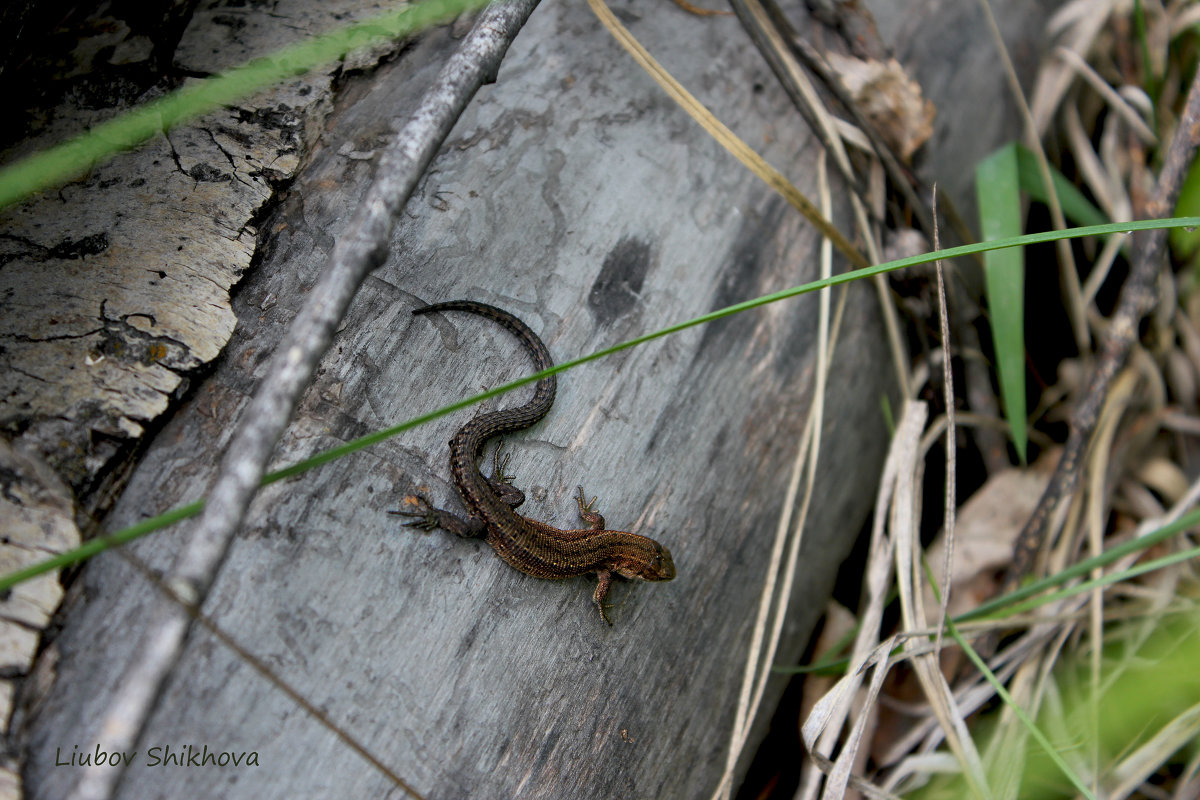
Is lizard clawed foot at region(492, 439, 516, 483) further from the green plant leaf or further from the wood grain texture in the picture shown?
the green plant leaf

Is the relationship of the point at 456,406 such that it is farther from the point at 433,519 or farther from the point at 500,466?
the point at 500,466

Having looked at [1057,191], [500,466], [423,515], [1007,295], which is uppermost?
[1057,191]

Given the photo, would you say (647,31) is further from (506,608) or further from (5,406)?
(5,406)

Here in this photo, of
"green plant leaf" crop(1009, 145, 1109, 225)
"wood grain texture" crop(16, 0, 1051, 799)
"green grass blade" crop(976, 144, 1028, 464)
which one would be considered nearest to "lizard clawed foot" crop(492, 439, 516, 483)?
"wood grain texture" crop(16, 0, 1051, 799)

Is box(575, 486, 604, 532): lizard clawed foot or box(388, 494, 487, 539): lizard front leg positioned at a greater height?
box(575, 486, 604, 532): lizard clawed foot

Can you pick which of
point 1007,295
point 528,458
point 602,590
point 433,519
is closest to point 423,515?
point 433,519

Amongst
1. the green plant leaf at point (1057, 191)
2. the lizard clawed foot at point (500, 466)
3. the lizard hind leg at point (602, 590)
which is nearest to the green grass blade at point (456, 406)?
the lizard clawed foot at point (500, 466)

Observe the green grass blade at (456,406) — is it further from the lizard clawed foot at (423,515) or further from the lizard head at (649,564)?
the lizard head at (649,564)

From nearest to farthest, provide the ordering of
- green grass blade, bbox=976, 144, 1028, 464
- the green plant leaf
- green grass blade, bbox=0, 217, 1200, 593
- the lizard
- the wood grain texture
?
green grass blade, bbox=0, 217, 1200, 593 → the wood grain texture → the lizard → green grass blade, bbox=976, 144, 1028, 464 → the green plant leaf
